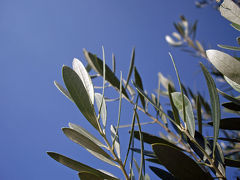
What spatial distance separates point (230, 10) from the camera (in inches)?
13.8

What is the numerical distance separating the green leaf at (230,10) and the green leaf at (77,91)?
0.27 metres

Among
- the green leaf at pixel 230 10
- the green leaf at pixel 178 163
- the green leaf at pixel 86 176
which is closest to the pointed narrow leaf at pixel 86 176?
the green leaf at pixel 86 176

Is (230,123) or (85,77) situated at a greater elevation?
(85,77)

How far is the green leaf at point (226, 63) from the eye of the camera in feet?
0.96

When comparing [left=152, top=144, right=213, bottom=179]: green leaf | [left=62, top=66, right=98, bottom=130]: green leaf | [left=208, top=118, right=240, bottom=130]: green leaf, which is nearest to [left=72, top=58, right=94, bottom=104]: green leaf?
[left=62, top=66, right=98, bottom=130]: green leaf

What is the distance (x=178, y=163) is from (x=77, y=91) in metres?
0.19

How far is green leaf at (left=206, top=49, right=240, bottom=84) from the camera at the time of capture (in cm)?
29

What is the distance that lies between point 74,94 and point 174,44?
88.2 inches

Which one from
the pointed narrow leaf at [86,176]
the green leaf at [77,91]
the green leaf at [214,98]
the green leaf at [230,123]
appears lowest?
the green leaf at [230,123]

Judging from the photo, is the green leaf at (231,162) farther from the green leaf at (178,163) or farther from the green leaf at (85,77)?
the green leaf at (85,77)

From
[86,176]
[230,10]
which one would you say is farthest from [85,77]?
[230,10]

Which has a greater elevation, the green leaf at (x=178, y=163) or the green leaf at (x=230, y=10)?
the green leaf at (x=230, y=10)

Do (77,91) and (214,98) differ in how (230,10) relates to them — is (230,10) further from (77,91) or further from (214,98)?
(77,91)

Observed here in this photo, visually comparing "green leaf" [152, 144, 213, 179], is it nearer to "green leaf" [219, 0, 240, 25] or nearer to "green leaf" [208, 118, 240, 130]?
"green leaf" [208, 118, 240, 130]
